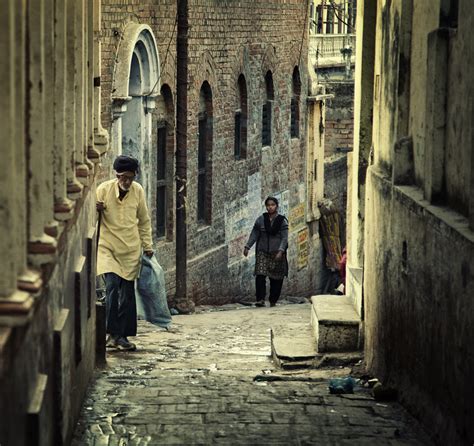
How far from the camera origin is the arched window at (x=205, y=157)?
69.4 ft

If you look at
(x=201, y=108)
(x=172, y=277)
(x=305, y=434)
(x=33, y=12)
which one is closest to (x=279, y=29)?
(x=201, y=108)

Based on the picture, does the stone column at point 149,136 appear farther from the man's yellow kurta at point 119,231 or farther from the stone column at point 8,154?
the stone column at point 8,154

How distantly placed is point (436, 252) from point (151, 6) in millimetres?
9890

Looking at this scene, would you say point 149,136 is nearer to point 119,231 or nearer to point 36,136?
point 119,231

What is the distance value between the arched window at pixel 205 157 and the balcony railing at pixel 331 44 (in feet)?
92.5

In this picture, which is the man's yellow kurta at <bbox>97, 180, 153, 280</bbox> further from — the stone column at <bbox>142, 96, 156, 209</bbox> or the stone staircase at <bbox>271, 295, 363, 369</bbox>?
the stone column at <bbox>142, 96, 156, 209</bbox>

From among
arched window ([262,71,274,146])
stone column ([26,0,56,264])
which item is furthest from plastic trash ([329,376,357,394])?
arched window ([262,71,274,146])

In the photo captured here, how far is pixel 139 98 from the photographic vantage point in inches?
691

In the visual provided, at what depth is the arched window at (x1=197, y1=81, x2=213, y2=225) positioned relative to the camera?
21.1 m

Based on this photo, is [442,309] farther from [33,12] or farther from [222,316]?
[222,316]

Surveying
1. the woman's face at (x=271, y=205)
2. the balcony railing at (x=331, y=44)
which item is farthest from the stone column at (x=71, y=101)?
the balcony railing at (x=331, y=44)

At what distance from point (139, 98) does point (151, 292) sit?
4.97m

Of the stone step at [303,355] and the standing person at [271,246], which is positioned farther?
the standing person at [271,246]

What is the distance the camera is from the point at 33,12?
6871mm
